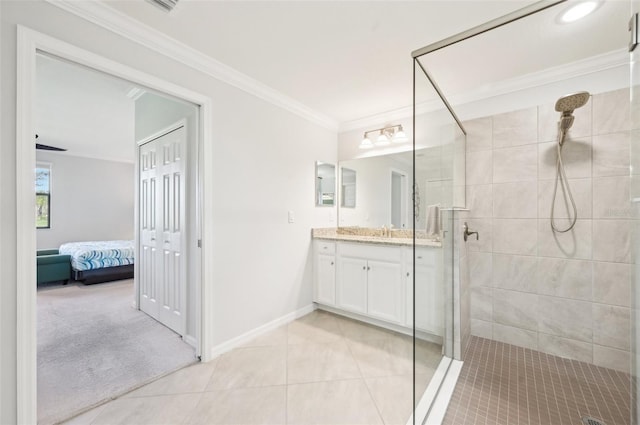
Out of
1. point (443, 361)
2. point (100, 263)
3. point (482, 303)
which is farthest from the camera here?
point (100, 263)

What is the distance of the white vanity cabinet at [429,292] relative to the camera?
156cm

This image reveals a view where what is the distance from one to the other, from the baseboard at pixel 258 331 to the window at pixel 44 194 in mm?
5875

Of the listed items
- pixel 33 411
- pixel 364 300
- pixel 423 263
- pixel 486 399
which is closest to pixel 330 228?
pixel 364 300

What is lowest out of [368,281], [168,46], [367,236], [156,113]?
[368,281]

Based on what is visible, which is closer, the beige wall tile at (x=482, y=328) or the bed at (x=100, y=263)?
the beige wall tile at (x=482, y=328)

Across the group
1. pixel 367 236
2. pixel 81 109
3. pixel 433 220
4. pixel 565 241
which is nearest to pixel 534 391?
pixel 565 241

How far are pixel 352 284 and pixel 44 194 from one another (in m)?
6.67

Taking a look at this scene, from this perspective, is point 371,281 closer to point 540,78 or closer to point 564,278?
point 564,278

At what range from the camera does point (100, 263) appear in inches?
175

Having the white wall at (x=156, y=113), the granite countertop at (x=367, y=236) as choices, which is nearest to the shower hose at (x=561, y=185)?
the granite countertop at (x=367, y=236)

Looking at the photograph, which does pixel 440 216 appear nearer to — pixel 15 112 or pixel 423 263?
pixel 423 263

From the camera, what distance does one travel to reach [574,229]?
2102 mm

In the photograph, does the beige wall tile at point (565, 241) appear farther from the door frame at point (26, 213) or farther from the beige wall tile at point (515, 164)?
the door frame at point (26, 213)

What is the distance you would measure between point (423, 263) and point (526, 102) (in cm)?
185
